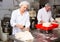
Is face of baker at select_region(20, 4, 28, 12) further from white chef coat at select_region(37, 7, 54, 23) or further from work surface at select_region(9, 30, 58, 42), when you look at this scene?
white chef coat at select_region(37, 7, 54, 23)

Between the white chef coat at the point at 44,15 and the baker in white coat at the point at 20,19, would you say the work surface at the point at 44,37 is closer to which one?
the baker in white coat at the point at 20,19

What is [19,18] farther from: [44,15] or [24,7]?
[44,15]

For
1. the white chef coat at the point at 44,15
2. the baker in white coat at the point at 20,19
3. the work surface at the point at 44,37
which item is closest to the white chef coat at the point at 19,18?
the baker in white coat at the point at 20,19

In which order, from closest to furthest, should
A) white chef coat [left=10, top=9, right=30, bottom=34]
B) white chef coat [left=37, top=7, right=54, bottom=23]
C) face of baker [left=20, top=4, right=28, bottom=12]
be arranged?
face of baker [left=20, top=4, right=28, bottom=12]
white chef coat [left=10, top=9, right=30, bottom=34]
white chef coat [left=37, top=7, right=54, bottom=23]

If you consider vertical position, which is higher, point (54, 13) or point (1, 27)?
point (54, 13)

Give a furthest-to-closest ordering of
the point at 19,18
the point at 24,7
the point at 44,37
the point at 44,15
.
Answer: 1. the point at 44,15
2. the point at 19,18
3. the point at 24,7
4. the point at 44,37

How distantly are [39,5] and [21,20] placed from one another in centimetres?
239

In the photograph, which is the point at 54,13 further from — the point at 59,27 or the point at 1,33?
the point at 59,27

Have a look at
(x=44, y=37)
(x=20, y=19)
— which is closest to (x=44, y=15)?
(x=20, y=19)

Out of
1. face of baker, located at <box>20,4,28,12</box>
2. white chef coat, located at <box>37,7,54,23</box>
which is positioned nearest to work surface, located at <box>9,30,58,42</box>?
face of baker, located at <box>20,4,28,12</box>

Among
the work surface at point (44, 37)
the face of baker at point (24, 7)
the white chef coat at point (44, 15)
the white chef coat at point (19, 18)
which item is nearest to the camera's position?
the work surface at point (44, 37)

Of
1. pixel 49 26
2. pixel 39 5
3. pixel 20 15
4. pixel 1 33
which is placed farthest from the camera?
pixel 39 5

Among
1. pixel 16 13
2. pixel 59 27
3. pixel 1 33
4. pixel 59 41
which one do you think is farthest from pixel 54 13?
pixel 59 41

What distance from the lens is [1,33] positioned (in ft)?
16.7
